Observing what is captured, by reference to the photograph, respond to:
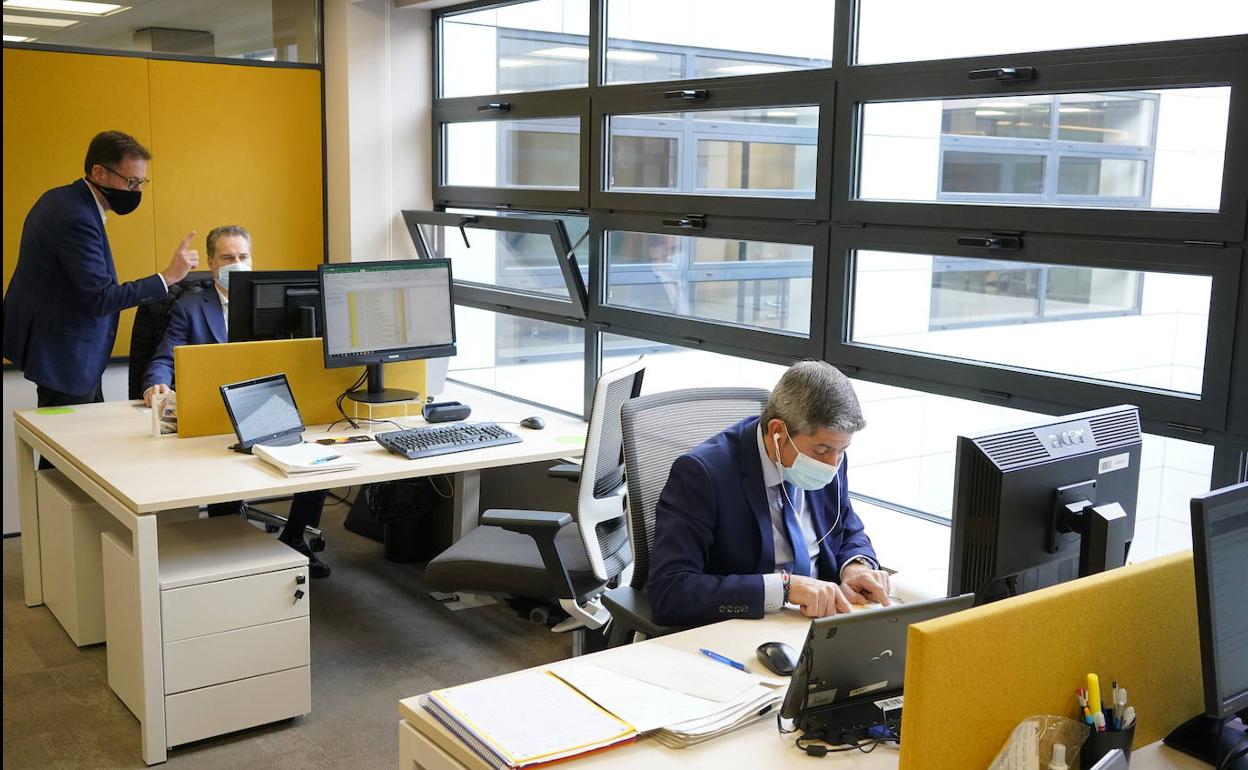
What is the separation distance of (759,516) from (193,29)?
13.0 ft

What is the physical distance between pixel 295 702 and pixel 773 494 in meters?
1.59

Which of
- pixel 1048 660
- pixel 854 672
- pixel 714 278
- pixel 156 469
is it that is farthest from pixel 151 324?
pixel 1048 660

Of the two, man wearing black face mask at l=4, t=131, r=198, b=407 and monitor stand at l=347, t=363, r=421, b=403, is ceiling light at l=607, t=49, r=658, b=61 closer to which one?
monitor stand at l=347, t=363, r=421, b=403

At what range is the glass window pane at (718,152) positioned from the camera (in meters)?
3.32

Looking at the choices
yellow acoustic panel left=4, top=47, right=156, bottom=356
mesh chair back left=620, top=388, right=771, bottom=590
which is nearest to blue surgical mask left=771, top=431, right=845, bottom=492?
mesh chair back left=620, top=388, right=771, bottom=590

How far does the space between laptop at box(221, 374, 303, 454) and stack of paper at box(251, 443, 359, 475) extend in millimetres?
72

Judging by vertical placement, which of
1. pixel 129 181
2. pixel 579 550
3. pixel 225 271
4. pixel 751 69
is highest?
pixel 751 69

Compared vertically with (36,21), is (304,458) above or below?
below

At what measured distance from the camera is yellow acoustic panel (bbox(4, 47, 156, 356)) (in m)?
4.51

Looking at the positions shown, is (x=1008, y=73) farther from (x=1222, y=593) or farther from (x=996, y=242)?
(x=1222, y=593)

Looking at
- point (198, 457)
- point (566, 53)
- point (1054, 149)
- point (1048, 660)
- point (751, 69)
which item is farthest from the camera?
point (566, 53)

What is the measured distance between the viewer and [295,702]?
3.02m

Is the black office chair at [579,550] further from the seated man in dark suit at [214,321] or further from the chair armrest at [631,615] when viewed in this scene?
the seated man in dark suit at [214,321]

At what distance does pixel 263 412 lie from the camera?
3.36m
